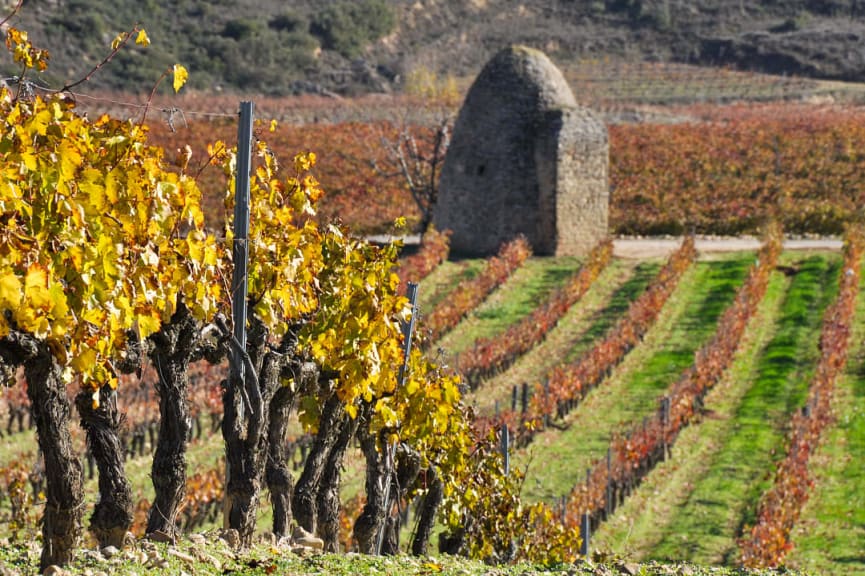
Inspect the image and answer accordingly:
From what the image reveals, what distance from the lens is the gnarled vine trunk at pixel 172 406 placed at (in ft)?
26.2

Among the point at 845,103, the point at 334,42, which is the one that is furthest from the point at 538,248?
the point at 334,42

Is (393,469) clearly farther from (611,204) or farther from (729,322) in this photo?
(611,204)

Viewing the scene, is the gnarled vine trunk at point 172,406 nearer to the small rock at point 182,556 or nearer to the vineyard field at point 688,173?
the small rock at point 182,556

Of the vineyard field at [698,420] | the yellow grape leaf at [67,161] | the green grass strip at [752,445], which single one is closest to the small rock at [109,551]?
the yellow grape leaf at [67,161]

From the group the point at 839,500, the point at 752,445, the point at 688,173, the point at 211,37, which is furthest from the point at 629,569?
the point at 211,37

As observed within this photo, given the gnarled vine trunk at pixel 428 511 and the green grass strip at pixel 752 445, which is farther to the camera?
the green grass strip at pixel 752 445

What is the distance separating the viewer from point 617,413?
20266mm

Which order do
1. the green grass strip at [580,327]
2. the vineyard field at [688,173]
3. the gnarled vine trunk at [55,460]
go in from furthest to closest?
1. the vineyard field at [688,173]
2. the green grass strip at [580,327]
3. the gnarled vine trunk at [55,460]

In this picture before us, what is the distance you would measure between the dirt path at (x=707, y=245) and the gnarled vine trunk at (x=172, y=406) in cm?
2364

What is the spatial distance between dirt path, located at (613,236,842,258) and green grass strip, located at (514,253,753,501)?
1.77m

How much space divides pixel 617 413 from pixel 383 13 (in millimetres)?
70745

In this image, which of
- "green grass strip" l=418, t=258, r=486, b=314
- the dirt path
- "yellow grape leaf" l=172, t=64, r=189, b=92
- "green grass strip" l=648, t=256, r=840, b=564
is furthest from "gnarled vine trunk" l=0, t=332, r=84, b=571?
the dirt path

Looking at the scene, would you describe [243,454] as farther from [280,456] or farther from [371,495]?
[371,495]

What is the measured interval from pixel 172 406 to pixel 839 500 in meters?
10.7
